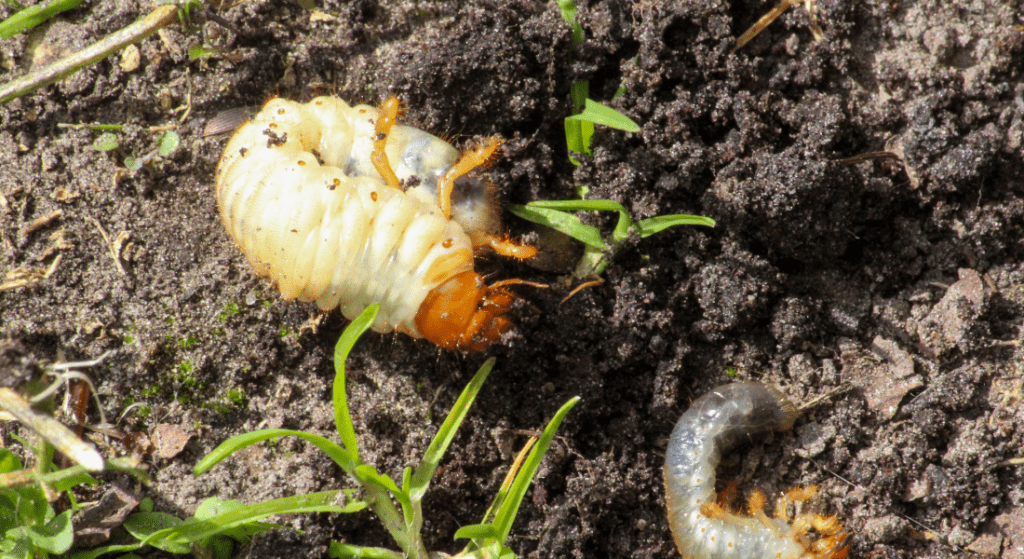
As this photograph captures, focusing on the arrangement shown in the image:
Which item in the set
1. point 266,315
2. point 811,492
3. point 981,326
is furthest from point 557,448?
point 981,326

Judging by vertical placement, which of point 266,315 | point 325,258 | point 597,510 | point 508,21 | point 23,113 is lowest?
point 597,510

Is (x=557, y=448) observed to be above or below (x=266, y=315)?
below

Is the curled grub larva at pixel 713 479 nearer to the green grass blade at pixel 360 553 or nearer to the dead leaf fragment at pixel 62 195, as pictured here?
the green grass blade at pixel 360 553

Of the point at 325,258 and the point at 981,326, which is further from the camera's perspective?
the point at 981,326

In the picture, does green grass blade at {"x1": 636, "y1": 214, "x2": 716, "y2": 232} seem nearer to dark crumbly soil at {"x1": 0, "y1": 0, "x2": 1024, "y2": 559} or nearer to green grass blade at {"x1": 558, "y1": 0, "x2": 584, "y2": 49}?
dark crumbly soil at {"x1": 0, "y1": 0, "x2": 1024, "y2": 559}

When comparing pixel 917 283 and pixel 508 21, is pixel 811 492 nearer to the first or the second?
pixel 917 283

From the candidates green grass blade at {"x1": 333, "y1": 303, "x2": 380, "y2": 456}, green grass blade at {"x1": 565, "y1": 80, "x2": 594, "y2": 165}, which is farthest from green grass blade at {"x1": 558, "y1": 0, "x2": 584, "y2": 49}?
green grass blade at {"x1": 333, "y1": 303, "x2": 380, "y2": 456}

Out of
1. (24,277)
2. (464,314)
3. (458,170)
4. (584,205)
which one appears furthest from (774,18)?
(24,277)
